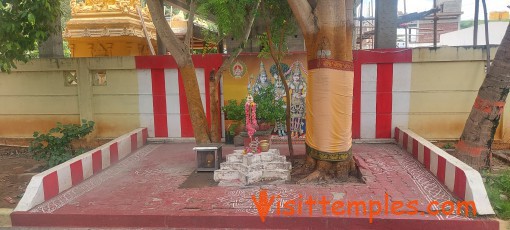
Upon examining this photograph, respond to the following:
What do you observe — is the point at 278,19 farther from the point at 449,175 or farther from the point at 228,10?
the point at 449,175

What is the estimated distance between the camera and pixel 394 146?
852 centimetres

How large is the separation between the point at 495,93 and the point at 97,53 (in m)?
13.2

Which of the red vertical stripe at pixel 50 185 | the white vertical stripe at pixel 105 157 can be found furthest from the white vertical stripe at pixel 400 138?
the red vertical stripe at pixel 50 185

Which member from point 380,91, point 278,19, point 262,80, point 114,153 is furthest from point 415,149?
point 114,153

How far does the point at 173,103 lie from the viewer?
30.9 ft

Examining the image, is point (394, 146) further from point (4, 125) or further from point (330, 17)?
point (4, 125)

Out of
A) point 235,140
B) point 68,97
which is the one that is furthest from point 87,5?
point 235,140

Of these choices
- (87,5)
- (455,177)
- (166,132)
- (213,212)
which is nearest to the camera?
(213,212)

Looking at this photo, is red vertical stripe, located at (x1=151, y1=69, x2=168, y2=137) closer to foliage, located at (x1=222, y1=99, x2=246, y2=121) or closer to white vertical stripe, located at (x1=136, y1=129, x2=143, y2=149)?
white vertical stripe, located at (x1=136, y1=129, x2=143, y2=149)

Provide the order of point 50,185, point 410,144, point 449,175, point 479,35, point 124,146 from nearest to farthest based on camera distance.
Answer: point 449,175 < point 50,185 < point 410,144 < point 124,146 < point 479,35

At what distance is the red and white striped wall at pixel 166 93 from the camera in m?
9.27

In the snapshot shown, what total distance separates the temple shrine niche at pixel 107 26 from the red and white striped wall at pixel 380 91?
8.44m

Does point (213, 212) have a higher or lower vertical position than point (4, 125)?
lower

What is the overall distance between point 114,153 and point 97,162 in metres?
0.69
